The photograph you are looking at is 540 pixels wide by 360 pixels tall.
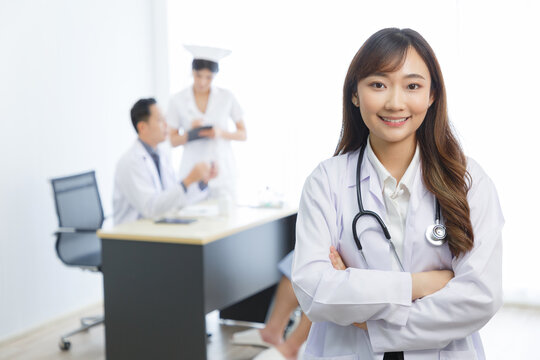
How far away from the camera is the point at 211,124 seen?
383 centimetres

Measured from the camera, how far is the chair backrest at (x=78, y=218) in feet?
11.6

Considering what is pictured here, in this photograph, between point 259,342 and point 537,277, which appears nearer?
point 259,342

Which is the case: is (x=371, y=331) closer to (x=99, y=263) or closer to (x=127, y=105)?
(x=99, y=263)

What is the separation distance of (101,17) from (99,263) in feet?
6.41

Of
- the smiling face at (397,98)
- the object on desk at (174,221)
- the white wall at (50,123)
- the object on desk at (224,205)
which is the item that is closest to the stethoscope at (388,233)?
the smiling face at (397,98)

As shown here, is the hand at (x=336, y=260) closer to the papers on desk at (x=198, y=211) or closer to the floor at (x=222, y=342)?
the papers on desk at (x=198, y=211)

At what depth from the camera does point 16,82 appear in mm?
3750

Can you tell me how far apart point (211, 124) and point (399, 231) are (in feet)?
8.60

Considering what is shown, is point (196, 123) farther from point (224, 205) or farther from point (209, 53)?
point (224, 205)

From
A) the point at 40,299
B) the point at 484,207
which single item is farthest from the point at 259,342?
the point at 484,207

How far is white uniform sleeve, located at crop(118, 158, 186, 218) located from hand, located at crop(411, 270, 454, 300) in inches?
83.0

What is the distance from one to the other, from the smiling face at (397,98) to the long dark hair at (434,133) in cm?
2

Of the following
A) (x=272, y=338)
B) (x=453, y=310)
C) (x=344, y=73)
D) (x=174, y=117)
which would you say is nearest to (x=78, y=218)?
(x=174, y=117)

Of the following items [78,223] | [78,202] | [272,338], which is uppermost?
[78,202]
